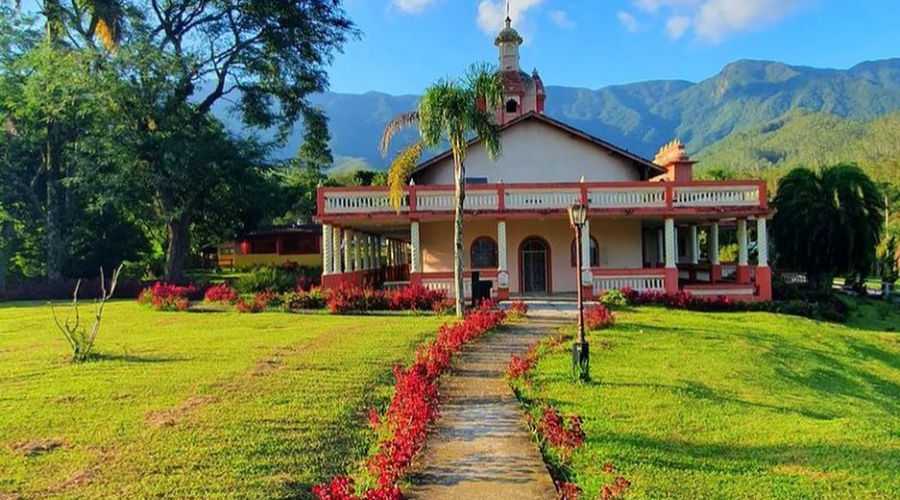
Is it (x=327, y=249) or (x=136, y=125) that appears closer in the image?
(x=327, y=249)

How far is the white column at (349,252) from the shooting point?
23513mm

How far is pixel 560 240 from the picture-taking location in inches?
933

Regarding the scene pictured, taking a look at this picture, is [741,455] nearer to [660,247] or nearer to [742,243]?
[742,243]

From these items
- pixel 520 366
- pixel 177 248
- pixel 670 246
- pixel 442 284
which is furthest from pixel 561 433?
pixel 177 248

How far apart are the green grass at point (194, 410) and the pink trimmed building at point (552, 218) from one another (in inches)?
290

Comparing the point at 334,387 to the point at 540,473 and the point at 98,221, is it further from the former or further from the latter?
the point at 98,221

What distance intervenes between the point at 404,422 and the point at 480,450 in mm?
872

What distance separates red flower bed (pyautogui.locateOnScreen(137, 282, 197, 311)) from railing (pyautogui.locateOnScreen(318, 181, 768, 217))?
5068mm

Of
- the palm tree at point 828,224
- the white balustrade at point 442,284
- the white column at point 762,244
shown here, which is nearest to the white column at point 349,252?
the white balustrade at point 442,284

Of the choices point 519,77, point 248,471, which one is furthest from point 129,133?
point 248,471

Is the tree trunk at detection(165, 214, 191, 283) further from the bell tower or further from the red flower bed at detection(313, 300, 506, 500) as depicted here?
the red flower bed at detection(313, 300, 506, 500)

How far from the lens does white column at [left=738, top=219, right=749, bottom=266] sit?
22.2m

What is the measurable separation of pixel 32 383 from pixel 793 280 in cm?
3261

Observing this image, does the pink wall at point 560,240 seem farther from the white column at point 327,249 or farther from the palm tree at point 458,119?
the palm tree at point 458,119
